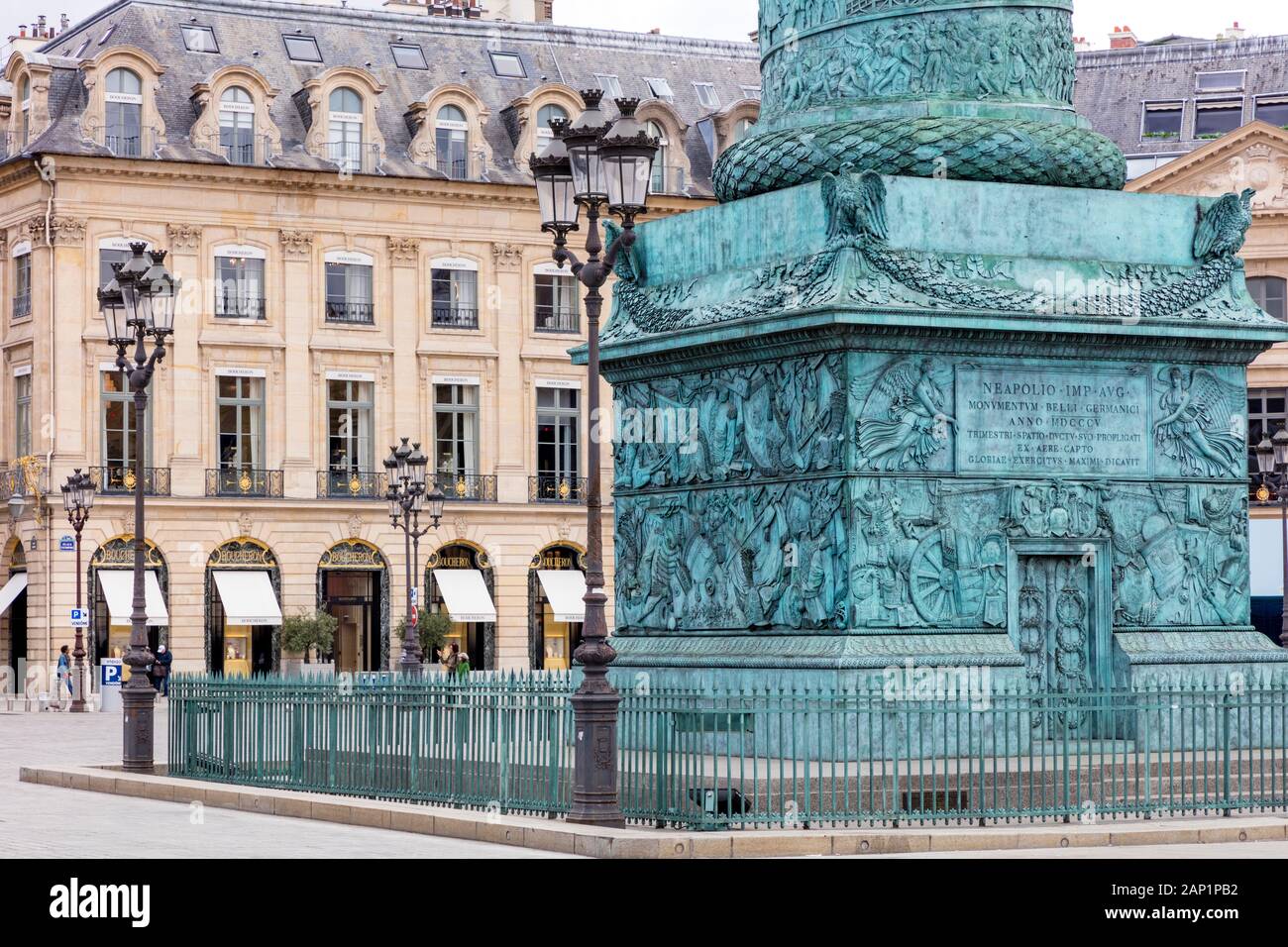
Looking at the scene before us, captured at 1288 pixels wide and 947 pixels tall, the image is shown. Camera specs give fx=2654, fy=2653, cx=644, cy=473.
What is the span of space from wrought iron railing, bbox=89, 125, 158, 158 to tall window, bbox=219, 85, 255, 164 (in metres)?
1.76

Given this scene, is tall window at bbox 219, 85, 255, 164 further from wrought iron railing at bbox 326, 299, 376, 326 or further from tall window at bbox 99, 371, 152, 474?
tall window at bbox 99, 371, 152, 474

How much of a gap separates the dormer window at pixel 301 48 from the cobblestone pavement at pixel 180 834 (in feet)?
128

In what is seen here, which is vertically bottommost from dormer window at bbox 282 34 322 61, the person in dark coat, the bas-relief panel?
the person in dark coat

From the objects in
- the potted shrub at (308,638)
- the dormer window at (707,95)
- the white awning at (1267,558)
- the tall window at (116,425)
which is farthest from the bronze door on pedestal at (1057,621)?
the dormer window at (707,95)

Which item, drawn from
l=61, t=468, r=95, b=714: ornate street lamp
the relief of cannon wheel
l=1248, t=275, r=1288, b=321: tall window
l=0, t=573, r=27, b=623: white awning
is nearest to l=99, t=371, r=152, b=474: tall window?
l=0, t=573, r=27, b=623: white awning

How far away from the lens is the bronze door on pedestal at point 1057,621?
20.9 m

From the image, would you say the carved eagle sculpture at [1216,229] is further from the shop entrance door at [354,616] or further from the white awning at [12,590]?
the white awning at [12,590]

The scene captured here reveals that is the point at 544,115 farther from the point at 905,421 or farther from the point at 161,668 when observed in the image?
the point at 905,421

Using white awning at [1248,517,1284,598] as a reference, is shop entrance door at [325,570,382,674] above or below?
below

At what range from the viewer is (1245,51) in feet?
221

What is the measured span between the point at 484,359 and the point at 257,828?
149 ft

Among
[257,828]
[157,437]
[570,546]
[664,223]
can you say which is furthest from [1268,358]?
[257,828]

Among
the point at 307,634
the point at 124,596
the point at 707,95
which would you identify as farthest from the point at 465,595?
the point at 707,95

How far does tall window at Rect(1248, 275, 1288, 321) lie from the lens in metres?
64.4
